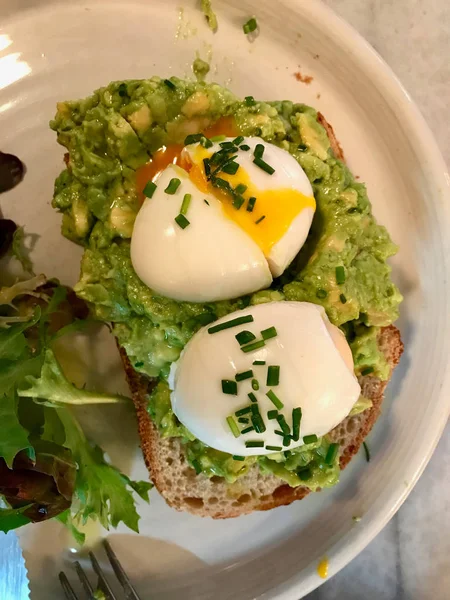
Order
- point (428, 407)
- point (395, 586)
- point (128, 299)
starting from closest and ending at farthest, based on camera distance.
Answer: point (128, 299)
point (428, 407)
point (395, 586)

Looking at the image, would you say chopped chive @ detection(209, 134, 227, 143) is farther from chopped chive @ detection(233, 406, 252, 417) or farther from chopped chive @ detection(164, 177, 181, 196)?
chopped chive @ detection(233, 406, 252, 417)

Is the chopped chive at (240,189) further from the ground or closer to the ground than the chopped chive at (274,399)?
further from the ground

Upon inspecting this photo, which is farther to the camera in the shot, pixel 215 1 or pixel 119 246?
pixel 215 1

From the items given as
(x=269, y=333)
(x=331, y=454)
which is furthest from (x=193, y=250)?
(x=331, y=454)

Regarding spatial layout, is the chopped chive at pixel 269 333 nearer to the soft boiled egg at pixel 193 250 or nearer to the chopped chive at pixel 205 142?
the soft boiled egg at pixel 193 250

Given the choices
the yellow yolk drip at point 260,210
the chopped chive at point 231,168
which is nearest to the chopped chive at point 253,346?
the yellow yolk drip at point 260,210

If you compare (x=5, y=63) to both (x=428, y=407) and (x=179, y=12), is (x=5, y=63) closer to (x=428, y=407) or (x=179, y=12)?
(x=179, y=12)

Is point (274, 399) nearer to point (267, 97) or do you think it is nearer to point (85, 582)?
point (85, 582)

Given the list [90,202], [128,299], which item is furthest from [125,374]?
[90,202]
